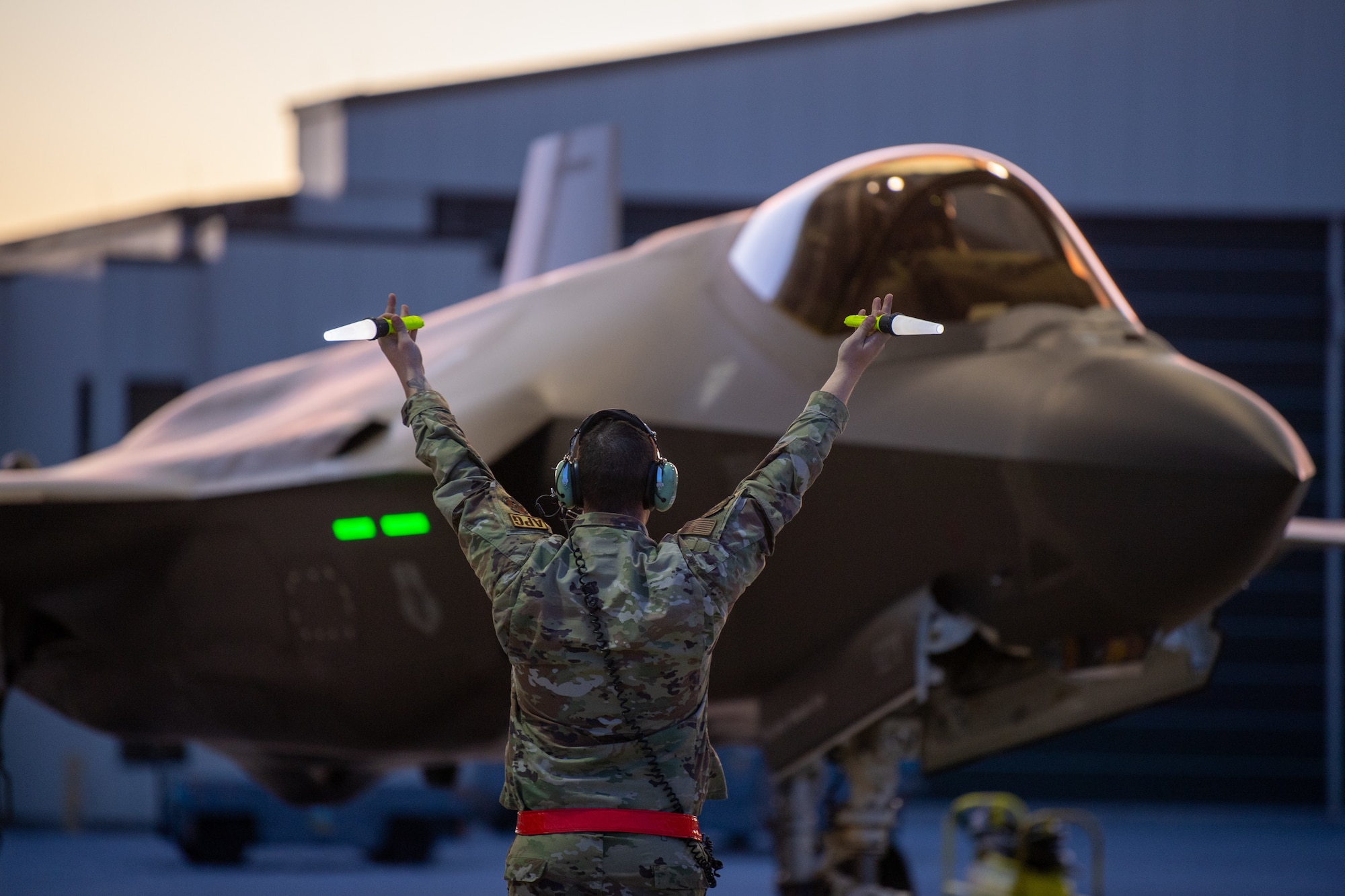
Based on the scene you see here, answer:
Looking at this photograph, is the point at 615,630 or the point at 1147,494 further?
the point at 1147,494

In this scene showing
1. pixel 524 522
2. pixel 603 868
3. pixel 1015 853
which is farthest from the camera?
pixel 1015 853

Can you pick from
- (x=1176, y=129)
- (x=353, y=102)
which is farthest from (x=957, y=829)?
(x=353, y=102)

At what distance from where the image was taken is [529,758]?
8.78 feet

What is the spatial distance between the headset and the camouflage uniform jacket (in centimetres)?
7

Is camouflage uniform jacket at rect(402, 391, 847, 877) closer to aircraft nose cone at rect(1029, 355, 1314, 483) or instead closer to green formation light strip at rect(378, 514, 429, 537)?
aircraft nose cone at rect(1029, 355, 1314, 483)

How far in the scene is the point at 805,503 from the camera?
4793mm

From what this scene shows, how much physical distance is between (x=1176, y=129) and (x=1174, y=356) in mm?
A: 19912

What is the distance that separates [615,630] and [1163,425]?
2241 mm

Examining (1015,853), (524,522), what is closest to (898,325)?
(524,522)

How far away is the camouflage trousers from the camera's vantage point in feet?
8.42

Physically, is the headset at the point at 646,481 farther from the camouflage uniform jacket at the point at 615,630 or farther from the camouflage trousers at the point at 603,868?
the camouflage trousers at the point at 603,868

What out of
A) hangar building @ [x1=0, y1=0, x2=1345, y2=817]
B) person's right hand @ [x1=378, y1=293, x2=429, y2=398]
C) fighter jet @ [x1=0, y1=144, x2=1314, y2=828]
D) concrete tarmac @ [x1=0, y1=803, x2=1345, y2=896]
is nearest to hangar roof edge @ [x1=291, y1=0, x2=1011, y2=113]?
hangar building @ [x1=0, y1=0, x2=1345, y2=817]

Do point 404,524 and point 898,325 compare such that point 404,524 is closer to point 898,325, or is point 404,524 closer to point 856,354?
point 856,354

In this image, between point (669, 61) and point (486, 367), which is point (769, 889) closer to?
point (486, 367)
